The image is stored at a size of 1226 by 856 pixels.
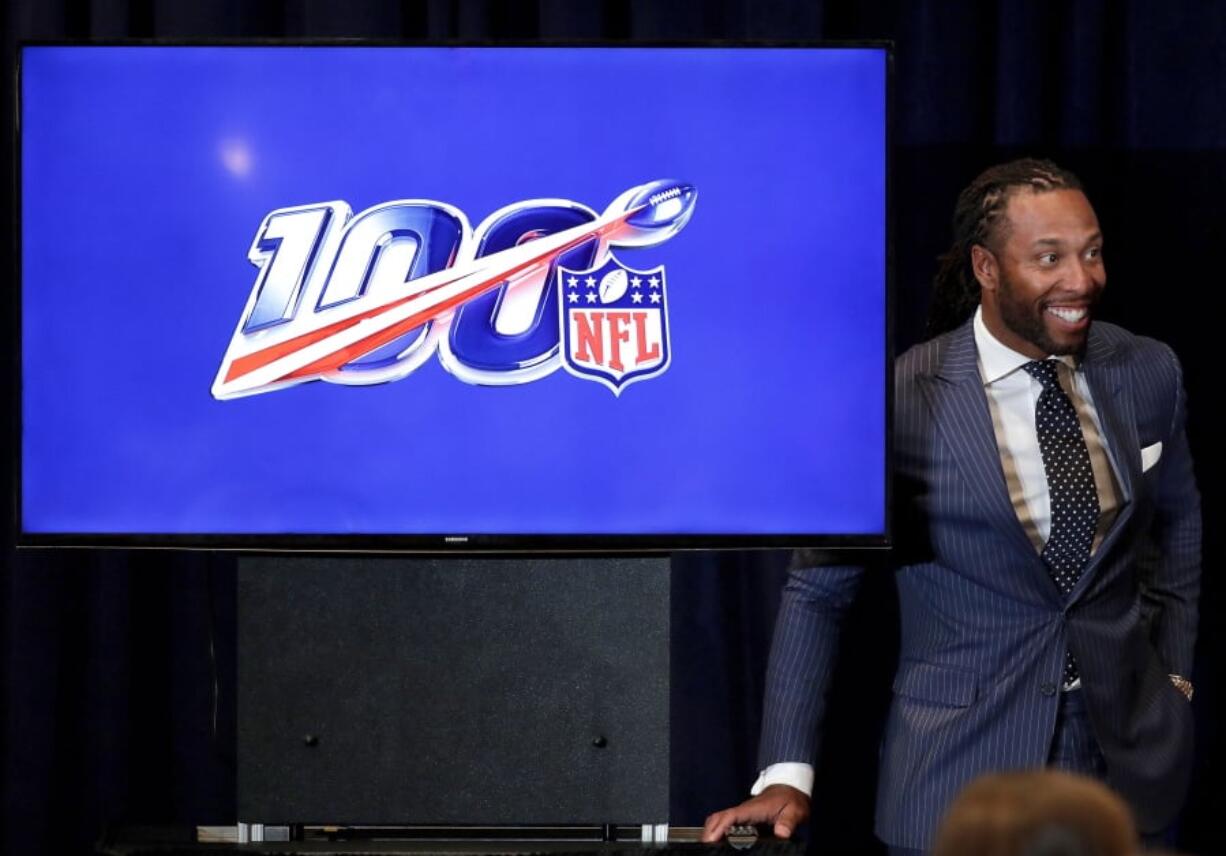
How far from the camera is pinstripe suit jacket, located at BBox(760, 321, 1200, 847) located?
86.8 inches

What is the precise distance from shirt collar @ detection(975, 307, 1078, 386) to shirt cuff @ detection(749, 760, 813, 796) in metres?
0.60

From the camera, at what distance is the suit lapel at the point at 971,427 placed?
220 cm

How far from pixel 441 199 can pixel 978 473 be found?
2.68 feet

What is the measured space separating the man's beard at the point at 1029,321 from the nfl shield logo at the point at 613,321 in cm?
53

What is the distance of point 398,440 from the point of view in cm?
211

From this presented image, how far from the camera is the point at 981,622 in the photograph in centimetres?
224

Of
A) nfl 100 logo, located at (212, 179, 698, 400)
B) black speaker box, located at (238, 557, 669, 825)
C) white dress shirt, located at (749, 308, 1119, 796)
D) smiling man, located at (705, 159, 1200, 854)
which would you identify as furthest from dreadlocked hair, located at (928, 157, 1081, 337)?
black speaker box, located at (238, 557, 669, 825)

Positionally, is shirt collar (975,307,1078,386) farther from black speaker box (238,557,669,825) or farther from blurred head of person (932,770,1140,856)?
blurred head of person (932,770,1140,856)

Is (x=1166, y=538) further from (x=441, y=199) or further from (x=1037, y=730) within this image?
(x=441, y=199)

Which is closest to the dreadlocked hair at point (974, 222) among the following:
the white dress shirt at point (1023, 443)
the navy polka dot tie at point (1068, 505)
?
the white dress shirt at point (1023, 443)

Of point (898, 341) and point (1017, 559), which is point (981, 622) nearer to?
point (1017, 559)

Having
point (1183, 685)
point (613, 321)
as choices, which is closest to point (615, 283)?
point (613, 321)

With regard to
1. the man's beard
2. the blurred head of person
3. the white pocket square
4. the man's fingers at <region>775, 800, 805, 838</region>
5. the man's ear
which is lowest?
the man's fingers at <region>775, 800, 805, 838</region>

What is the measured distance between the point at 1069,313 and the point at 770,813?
2.63 ft
